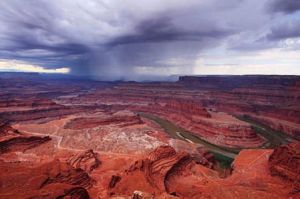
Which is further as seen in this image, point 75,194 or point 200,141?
point 200,141

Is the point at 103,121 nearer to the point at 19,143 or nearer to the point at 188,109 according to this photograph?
the point at 19,143

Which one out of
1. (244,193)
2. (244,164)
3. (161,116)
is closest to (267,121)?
(161,116)

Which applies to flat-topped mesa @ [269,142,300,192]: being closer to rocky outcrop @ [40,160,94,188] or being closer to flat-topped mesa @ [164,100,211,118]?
rocky outcrop @ [40,160,94,188]

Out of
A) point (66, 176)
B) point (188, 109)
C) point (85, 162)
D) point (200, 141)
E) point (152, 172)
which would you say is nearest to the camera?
point (66, 176)

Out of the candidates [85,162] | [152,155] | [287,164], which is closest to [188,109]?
[287,164]

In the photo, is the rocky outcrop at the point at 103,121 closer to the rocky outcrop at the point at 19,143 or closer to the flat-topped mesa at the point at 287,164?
the rocky outcrop at the point at 19,143

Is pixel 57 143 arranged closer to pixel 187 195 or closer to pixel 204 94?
pixel 187 195

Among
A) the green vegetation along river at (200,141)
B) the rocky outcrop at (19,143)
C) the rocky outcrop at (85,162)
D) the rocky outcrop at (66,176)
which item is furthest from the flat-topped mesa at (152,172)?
the rocky outcrop at (19,143)
